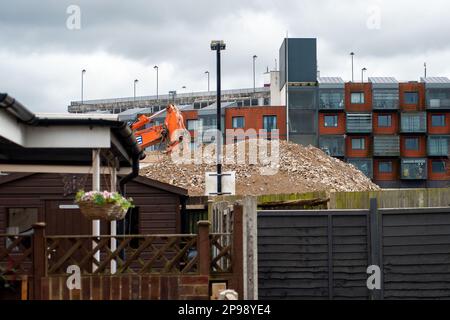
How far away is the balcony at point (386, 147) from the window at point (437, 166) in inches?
171

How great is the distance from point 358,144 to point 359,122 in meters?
A: 2.24

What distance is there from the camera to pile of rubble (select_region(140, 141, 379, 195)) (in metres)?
48.6

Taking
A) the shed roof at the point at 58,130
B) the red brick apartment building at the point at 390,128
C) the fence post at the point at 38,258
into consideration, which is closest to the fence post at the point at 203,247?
the shed roof at the point at 58,130

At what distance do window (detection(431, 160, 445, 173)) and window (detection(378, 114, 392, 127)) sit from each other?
20.3 feet

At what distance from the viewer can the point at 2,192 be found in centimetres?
2177

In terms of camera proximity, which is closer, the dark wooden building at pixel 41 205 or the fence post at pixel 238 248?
the fence post at pixel 238 248

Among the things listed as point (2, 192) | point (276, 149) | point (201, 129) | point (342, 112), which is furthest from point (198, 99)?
point (2, 192)

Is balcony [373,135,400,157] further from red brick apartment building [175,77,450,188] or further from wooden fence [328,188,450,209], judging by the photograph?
wooden fence [328,188,450,209]

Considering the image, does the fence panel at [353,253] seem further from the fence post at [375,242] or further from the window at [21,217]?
the window at [21,217]

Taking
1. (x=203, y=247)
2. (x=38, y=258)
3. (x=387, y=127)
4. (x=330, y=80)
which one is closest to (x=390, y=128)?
(x=387, y=127)

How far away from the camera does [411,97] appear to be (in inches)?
3337

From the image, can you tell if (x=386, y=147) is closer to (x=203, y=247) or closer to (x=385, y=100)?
(x=385, y=100)

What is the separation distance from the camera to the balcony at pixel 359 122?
83375mm
